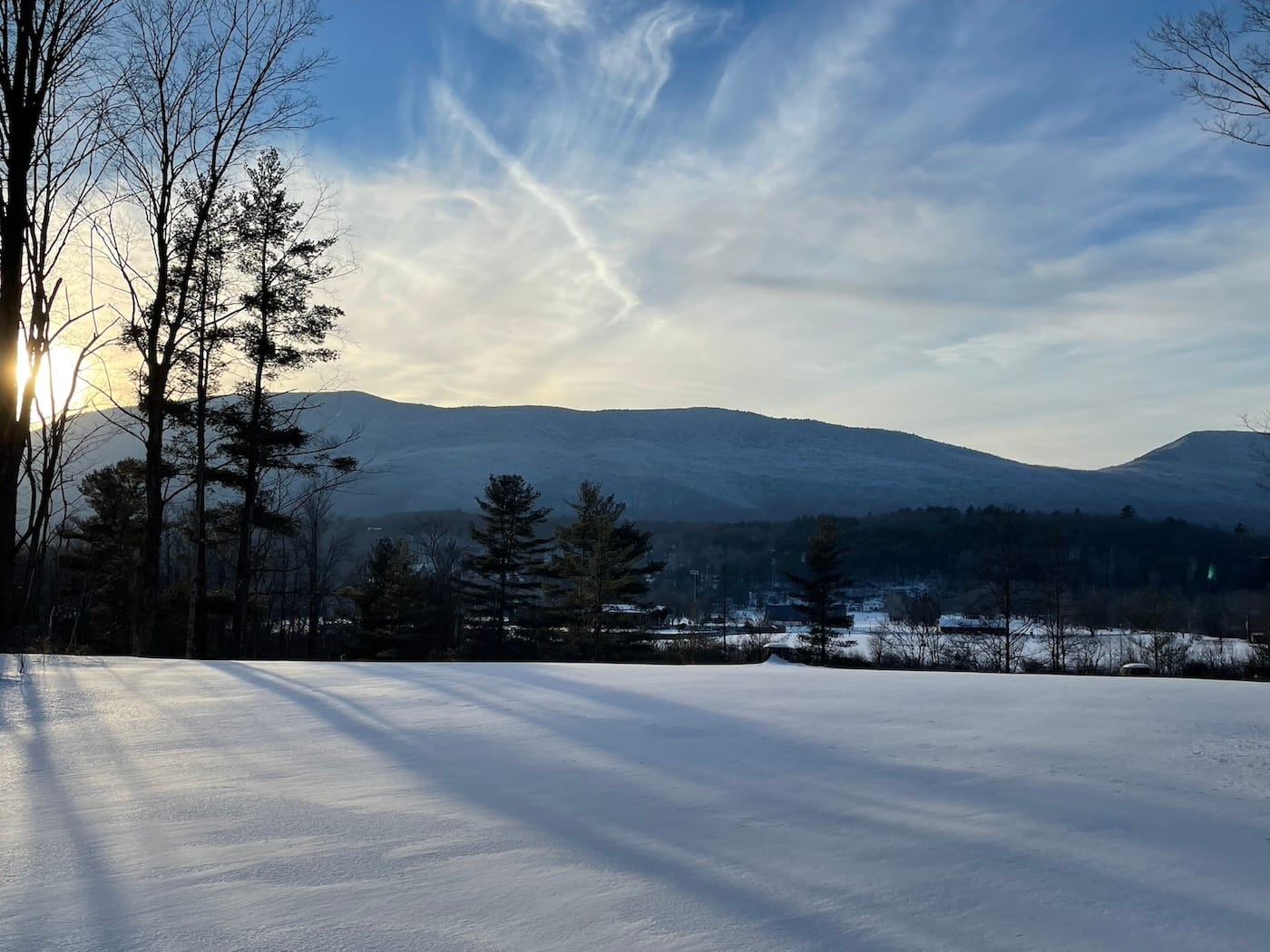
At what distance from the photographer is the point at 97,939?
159 centimetres

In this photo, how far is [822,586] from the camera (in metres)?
34.7

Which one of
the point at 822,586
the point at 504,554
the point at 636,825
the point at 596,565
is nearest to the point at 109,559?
the point at 504,554

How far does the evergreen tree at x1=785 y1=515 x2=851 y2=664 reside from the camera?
3453 cm

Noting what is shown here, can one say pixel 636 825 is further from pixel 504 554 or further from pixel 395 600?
pixel 504 554

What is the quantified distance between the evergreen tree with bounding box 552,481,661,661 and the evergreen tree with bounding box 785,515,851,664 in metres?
5.98

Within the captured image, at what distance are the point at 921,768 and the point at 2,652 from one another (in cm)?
688

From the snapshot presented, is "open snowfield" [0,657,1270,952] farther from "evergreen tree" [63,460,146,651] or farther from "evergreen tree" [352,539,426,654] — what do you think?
"evergreen tree" [352,539,426,654]

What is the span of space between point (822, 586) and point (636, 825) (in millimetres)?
33406

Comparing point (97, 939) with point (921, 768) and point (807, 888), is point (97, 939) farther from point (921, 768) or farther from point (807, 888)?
point (921, 768)

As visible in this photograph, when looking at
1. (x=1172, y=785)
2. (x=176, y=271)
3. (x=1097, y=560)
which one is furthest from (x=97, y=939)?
(x=1097, y=560)

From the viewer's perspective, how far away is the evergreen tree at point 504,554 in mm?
34719

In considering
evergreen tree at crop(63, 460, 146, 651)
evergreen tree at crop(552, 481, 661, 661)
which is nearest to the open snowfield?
evergreen tree at crop(63, 460, 146, 651)

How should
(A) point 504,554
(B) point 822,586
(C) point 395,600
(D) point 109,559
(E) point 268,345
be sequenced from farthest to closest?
(A) point 504,554 < (B) point 822,586 < (C) point 395,600 < (D) point 109,559 < (E) point 268,345

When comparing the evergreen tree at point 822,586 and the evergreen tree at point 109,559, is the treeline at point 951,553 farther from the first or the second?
the evergreen tree at point 109,559
